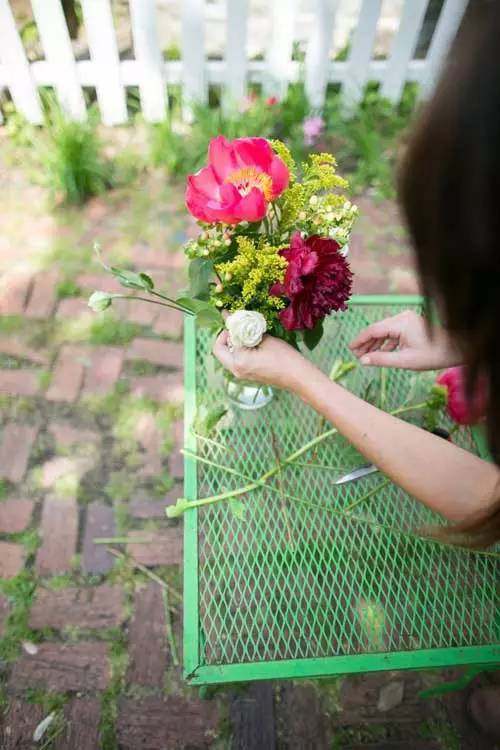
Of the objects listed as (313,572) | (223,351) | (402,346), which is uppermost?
(223,351)

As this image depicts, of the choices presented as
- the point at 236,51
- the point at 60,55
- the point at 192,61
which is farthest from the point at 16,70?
the point at 236,51

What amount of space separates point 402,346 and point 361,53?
1.88 metres

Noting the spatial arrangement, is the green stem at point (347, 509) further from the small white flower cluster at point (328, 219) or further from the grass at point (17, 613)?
the grass at point (17, 613)

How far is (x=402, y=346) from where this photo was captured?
4.23 ft

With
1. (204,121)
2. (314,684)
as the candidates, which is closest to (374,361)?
(314,684)

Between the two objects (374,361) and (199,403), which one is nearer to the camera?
(374,361)

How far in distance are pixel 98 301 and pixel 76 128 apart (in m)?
1.71

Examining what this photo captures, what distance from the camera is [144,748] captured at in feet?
4.88

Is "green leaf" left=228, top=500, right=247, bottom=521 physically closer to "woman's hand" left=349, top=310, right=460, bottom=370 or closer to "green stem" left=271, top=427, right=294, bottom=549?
"green stem" left=271, top=427, right=294, bottom=549

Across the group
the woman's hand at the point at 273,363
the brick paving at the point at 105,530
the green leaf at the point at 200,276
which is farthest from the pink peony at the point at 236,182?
the brick paving at the point at 105,530

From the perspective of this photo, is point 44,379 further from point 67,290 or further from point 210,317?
point 210,317

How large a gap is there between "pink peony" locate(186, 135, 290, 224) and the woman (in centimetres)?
22

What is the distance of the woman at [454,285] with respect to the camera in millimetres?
593

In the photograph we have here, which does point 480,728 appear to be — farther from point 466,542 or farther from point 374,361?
Answer: point 374,361
